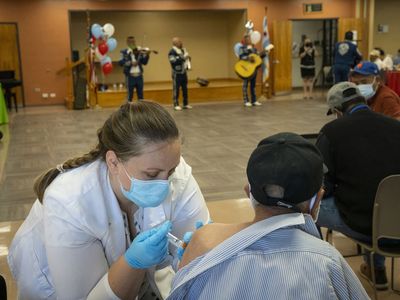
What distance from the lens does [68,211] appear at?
1.49 m

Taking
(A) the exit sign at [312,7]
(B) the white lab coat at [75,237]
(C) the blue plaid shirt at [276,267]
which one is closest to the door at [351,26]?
(A) the exit sign at [312,7]

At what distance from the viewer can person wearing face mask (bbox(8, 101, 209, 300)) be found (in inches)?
58.8

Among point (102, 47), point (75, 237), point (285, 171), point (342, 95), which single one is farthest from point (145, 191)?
point (102, 47)

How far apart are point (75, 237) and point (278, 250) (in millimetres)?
699

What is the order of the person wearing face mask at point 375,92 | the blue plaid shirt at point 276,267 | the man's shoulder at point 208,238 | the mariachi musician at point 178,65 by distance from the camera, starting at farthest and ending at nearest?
the mariachi musician at point 178,65
the person wearing face mask at point 375,92
the man's shoulder at point 208,238
the blue plaid shirt at point 276,267

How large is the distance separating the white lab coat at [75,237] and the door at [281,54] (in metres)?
12.4

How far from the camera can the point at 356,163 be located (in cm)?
249

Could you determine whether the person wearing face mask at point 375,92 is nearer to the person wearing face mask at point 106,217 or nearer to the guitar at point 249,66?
the person wearing face mask at point 106,217

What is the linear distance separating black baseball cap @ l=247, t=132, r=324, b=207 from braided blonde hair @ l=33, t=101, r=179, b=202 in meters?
0.47

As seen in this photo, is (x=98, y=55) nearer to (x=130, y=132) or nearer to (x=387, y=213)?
(x=387, y=213)

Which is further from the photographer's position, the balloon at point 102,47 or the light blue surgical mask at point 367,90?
the balloon at point 102,47

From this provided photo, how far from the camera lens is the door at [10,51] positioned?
12328 millimetres

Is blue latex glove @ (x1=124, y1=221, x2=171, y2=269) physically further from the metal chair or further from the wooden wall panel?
the wooden wall panel

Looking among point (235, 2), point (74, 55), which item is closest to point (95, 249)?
point (74, 55)
